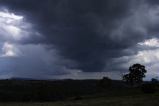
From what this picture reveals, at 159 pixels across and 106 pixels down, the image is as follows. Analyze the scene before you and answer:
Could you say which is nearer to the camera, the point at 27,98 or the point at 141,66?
the point at 27,98

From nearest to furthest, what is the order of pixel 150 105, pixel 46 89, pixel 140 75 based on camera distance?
pixel 150 105
pixel 46 89
pixel 140 75

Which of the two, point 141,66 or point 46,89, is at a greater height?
point 141,66

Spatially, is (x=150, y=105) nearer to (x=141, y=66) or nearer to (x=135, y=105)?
(x=135, y=105)

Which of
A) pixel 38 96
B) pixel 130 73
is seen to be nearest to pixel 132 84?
pixel 130 73

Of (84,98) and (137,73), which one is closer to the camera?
(84,98)

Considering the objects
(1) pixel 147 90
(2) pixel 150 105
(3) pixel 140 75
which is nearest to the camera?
(2) pixel 150 105

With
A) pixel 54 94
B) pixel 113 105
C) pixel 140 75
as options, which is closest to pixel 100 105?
pixel 113 105

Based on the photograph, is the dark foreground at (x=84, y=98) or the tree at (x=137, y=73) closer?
the dark foreground at (x=84, y=98)

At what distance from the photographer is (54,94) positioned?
144625mm

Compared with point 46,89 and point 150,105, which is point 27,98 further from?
point 150,105

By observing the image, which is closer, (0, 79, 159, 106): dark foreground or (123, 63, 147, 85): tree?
(0, 79, 159, 106): dark foreground

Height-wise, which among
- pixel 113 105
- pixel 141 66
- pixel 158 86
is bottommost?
pixel 113 105

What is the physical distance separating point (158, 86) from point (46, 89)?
47.3m

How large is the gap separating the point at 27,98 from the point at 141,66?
79.0 m
